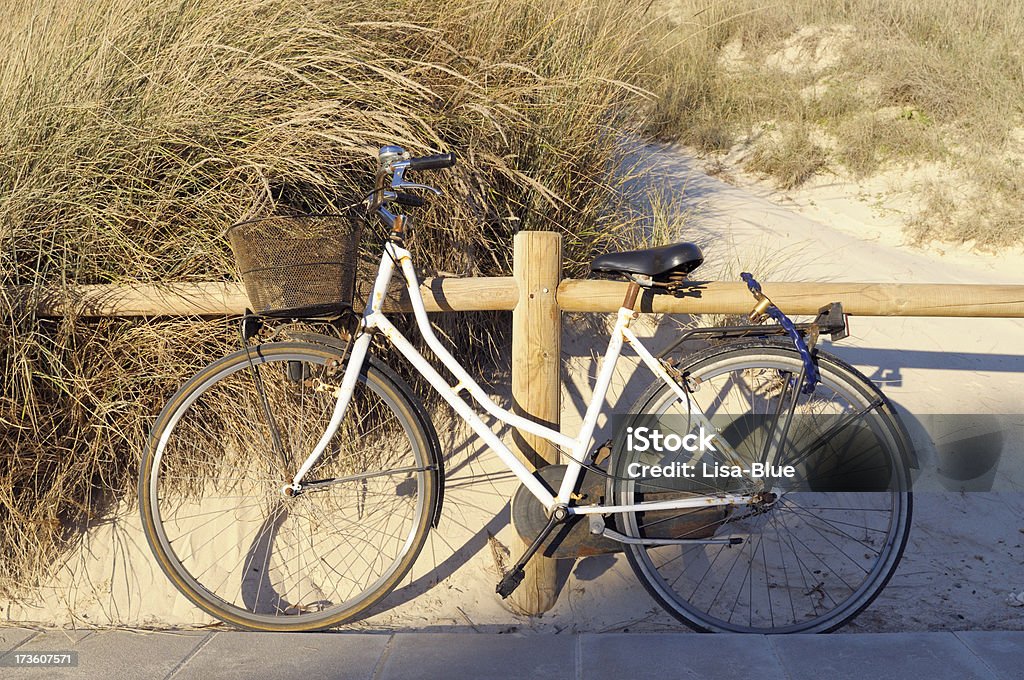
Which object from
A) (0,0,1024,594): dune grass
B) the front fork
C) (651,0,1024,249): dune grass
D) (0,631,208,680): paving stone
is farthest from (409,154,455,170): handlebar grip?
(651,0,1024,249): dune grass

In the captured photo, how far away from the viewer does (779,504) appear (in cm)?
260

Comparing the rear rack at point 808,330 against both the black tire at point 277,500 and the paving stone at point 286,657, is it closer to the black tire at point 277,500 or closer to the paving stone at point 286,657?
the black tire at point 277,500

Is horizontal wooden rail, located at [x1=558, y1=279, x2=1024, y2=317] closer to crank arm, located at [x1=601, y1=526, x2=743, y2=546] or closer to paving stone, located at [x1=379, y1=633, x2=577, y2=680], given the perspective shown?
crank arm, located at [x1=601, y1=526, x2=743, y2=546]

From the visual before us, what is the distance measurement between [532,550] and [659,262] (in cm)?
100

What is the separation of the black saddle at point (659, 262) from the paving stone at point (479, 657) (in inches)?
46.7

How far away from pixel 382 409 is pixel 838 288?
1.83 meters

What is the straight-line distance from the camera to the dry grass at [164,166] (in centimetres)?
296

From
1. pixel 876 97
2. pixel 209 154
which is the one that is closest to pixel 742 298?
pixel 209 154

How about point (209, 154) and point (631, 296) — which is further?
point (209, 154)

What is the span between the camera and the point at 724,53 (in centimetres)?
792

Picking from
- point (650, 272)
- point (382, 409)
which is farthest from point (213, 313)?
point (650, 272)

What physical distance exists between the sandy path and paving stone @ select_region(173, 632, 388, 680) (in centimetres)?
38

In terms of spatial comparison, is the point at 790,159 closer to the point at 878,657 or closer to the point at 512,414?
the point at 512,414

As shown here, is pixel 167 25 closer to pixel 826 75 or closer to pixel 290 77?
pixel 290 77
